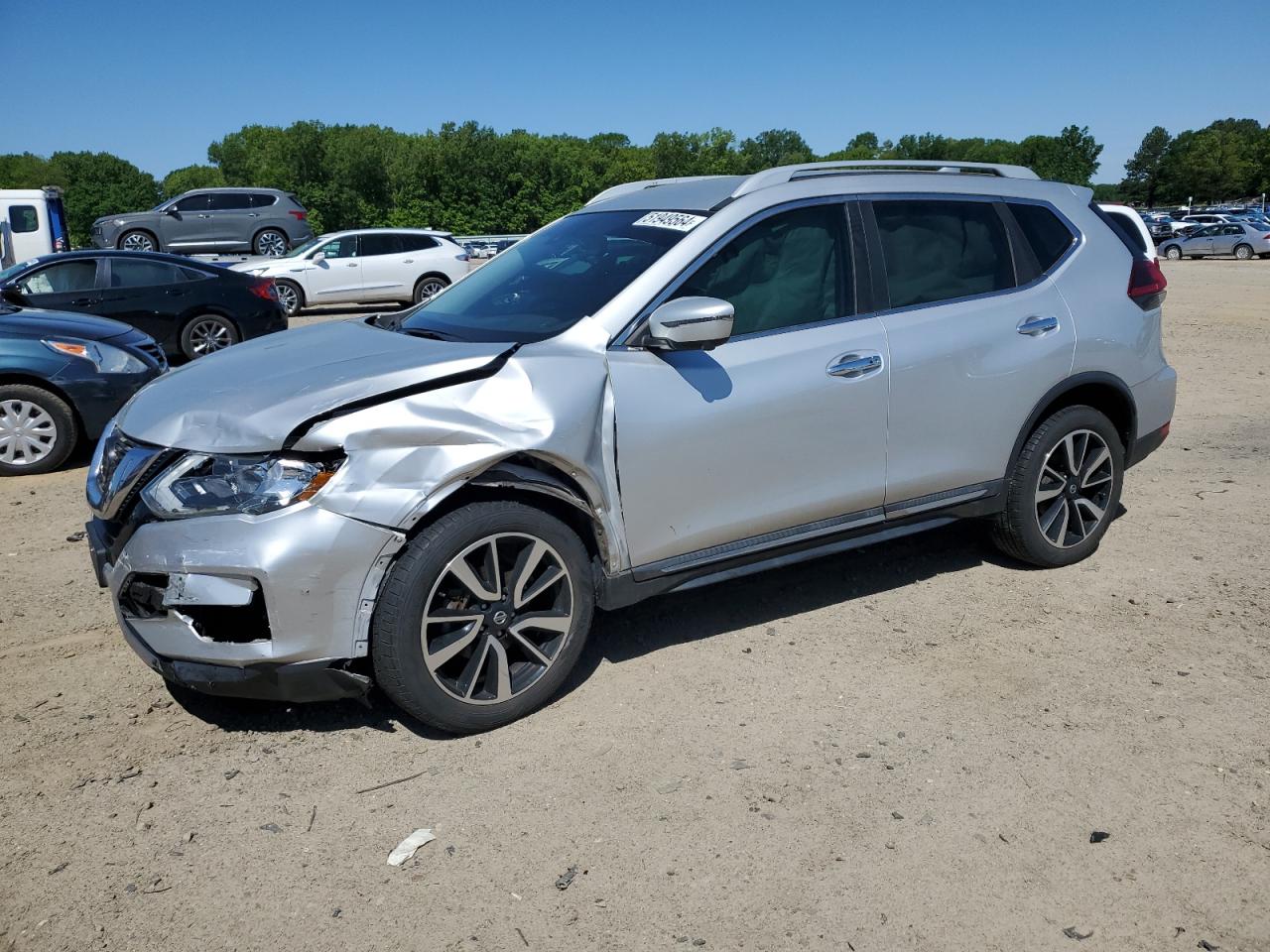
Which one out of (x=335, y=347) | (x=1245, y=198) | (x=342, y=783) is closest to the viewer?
(x=342, y=783)

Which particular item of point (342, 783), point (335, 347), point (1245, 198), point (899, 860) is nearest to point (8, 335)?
point (335, 347)

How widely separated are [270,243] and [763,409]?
24.9m

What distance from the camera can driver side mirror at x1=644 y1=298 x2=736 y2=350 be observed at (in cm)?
371

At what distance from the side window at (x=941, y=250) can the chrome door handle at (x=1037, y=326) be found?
0.65 ft

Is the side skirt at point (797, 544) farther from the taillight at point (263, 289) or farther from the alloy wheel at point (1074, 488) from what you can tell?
the taillight at point (263, 289)

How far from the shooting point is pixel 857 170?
4629mm

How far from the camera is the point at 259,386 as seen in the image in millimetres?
3531

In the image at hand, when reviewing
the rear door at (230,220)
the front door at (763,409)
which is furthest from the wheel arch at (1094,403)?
the rear door at (230,220)

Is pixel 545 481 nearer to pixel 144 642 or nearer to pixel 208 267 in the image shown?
pixel 144 642

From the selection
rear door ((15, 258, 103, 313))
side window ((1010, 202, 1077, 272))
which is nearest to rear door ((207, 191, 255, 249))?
rear door ((15, 258, 103, 313))

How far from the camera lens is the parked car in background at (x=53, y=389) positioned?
7.50 meters

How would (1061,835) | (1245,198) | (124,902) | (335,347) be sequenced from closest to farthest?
(124,902) < (1061,835) < (335,347) < (1245,198)

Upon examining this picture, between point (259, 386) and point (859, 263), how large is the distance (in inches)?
94.4

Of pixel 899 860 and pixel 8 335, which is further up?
pixel 8 335
